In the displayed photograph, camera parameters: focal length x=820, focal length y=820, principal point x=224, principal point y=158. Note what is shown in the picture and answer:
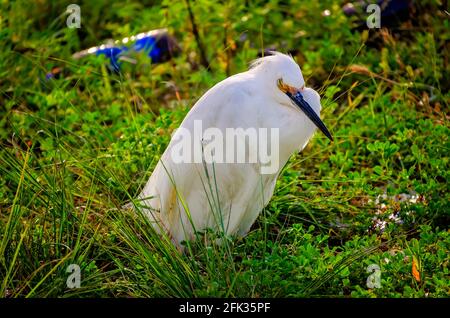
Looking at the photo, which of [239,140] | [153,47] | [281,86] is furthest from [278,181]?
[153,47]

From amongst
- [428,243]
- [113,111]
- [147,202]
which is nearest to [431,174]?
[428,243]

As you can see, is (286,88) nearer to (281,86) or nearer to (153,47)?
(281,86)

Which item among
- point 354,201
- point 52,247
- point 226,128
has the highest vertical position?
point 226,128

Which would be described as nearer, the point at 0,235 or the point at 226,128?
the point at 0,235

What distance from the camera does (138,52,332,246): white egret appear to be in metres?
3.31

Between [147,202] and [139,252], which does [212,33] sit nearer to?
[147,202]

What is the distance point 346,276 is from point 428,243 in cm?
41

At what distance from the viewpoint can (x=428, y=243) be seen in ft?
10.8

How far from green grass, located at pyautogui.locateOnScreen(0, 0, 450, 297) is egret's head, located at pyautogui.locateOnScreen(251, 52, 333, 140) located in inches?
19.0

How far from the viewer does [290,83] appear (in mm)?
3252

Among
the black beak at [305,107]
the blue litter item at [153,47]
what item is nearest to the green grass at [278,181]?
the blue litter item at [153,47]

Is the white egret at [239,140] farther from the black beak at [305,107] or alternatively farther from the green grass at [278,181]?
the green grass at [278,181]

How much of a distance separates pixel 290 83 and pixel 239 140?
0.31 m

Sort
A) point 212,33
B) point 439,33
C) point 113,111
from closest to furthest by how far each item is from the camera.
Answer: point 113,111, point 439,33, point 212,33
